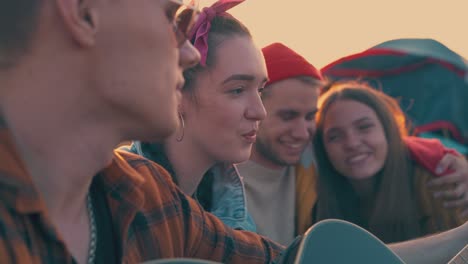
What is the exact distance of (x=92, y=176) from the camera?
3.51ft

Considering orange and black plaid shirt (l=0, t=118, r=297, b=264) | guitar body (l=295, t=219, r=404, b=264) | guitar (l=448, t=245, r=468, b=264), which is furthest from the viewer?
guitar (l=448, t=245, r=468, b=264)

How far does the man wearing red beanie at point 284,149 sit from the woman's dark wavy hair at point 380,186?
91 mm

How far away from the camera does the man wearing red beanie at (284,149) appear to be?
108 inches

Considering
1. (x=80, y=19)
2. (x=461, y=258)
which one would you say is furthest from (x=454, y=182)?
(x=80, y=19)

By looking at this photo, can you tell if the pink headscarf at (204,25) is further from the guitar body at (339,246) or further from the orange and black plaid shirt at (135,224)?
the guitar body at (339,246)

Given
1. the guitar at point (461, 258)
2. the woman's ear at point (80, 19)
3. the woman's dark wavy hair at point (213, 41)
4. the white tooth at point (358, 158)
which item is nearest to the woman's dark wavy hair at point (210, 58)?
the woman's dark wavy hair at point (213, 41)

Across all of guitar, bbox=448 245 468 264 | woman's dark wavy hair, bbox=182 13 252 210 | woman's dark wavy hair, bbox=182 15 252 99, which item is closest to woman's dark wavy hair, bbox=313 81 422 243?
woman's dark wavy hair, bbox=182 13 252 210

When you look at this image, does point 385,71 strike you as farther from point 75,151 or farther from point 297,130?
point 75,151

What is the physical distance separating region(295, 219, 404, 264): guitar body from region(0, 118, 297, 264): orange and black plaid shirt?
58 mm

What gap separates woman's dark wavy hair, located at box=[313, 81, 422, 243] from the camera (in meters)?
2.76

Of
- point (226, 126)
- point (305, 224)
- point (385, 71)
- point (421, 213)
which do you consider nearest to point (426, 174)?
point (421, 213)

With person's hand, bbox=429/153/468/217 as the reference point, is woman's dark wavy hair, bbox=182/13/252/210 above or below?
above

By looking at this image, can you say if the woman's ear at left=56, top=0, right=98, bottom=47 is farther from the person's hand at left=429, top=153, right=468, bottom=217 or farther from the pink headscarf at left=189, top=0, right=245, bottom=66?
the person's hand at left=429, top=153, right=468, bottom=217

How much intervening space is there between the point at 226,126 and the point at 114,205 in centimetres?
95
